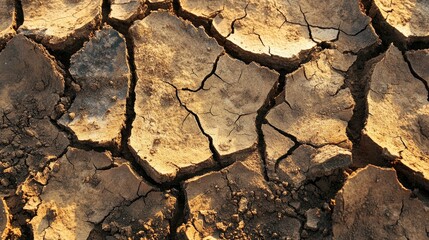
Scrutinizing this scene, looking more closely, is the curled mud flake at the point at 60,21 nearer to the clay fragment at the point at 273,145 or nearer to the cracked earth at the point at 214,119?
the cracked earth at the point at 214,119

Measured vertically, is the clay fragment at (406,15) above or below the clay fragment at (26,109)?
above

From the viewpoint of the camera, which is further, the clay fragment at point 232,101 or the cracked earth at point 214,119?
the clay fragment at point 232,101

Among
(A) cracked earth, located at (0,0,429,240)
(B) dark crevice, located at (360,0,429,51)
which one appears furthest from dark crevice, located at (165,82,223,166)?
(B) dark crevice, located at (360,0,429,51)

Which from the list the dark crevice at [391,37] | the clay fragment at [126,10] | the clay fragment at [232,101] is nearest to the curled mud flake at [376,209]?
the clay fragment at [232,101]

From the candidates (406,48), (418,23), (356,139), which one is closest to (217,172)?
(356,139)

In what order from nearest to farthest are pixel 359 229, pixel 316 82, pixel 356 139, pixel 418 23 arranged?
pixel 359 229 → pixel 356 139 → pixel 316 82 → pixel 418 23

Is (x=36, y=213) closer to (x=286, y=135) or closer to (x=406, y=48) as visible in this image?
(x=286, y=135)

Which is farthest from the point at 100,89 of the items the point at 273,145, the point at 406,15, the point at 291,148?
the point at 406,15
